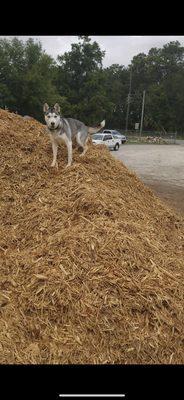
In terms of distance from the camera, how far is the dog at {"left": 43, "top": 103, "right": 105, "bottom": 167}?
23.1 feet

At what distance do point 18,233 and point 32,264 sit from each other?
0.99m

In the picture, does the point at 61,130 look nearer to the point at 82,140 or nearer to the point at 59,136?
the point at 59,136

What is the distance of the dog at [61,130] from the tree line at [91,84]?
18.5m

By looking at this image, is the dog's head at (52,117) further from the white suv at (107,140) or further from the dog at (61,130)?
the white suv at (107,140)

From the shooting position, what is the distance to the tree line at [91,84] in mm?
38094

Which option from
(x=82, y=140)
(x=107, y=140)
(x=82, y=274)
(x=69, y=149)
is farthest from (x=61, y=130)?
(x=107, y=140)

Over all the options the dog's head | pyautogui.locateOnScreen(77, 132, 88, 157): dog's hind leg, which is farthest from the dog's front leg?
pyautogui.locateOnScreen(77, 132, 88, 157): dog's hind leg

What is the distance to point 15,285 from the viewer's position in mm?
4930

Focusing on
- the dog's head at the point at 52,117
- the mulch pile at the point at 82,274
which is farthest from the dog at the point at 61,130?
the mulch pile at the point at 82,274

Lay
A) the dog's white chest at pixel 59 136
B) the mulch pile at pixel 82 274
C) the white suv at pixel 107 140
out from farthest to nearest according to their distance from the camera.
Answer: the white suv at pixel 107 140 < the dog's white chest at pixel 59 136 < the mulch pile at pixel 82 274

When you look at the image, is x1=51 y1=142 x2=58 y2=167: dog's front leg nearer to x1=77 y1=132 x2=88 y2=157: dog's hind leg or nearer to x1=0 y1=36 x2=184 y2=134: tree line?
x1=77 y1=132 x2=88 y2=157: dog's hind leg

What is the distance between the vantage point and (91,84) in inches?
1859

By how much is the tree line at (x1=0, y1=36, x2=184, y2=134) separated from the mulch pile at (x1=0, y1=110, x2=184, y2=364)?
20.3 metres

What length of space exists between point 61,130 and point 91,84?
136 feet
